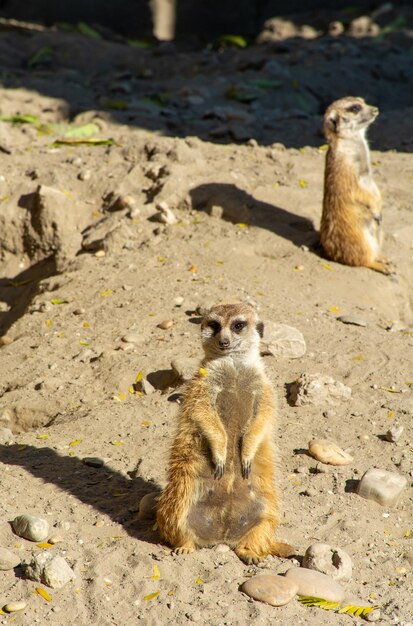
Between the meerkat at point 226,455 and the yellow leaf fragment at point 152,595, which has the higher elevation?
the meerkat at point 226,455

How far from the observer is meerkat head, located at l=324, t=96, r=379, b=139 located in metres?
5.92

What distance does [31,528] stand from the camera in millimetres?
3119

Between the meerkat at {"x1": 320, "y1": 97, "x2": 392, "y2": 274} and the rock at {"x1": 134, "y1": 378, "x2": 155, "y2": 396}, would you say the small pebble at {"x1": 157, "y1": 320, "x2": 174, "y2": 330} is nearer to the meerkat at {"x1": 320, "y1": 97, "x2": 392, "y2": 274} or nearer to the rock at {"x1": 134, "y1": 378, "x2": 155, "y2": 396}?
the rock at {"x1": 134, "y1": 378, "x2": 155, "y2": 396}

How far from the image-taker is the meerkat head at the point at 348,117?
592 cm

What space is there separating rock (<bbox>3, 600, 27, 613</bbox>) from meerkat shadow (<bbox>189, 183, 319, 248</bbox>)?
3.63 meters

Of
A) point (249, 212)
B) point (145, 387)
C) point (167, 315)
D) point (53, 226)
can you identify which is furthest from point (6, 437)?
point (249, 212)

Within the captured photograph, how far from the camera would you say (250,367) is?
3361 millimetres

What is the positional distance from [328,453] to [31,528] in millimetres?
1321

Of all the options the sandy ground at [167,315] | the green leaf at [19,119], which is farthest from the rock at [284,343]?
the green leaf at [19,119]

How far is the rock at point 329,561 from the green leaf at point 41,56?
7.89 meters

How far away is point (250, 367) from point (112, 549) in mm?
814

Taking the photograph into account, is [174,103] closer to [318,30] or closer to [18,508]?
[318,30]

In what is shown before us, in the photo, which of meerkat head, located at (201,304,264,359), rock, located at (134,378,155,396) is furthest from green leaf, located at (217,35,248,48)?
meerkat head, located at (201,304,264,359)

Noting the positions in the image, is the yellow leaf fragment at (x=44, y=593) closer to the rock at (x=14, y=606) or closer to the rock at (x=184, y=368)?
the rock at (x=14, y=606)
